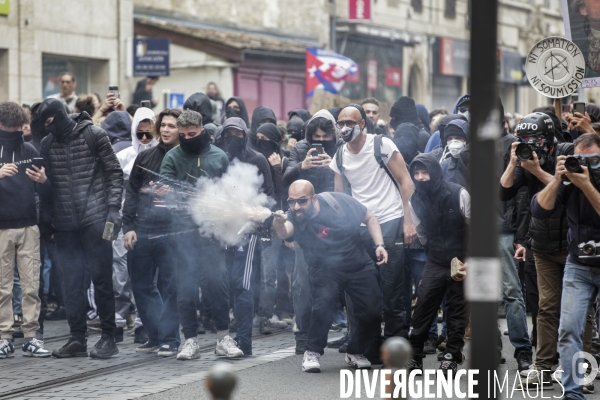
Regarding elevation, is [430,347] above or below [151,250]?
below

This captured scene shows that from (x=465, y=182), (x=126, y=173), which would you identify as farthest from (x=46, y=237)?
(x=465, y=182)

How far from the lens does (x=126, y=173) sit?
36.2 feet

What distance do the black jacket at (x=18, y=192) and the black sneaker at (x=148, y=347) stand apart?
57.5 inches

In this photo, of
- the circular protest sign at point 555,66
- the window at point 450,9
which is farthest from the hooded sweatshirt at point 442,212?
the window at point 450,9

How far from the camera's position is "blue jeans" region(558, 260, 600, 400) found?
7.13 m

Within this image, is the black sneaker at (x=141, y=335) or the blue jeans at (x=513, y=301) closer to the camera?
the blue jeans at (x=513, y=301)

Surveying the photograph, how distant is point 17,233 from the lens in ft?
31.3

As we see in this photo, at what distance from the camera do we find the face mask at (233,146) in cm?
998

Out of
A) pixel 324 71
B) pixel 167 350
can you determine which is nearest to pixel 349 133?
pixel 167 350

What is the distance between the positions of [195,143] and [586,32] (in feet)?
13.1

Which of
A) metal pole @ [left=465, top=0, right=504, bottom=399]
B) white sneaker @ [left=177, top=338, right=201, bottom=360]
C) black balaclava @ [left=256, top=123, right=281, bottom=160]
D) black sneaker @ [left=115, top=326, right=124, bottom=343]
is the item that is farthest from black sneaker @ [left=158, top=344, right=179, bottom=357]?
metal pole @ [left=465, top=0, right=504, bottom=399]

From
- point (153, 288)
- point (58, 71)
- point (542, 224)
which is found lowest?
point (153, 288)

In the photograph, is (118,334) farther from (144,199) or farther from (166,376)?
(166,376)

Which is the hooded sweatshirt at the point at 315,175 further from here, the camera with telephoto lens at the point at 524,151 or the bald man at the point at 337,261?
the camera with telephoto lens at the point at 524,151
